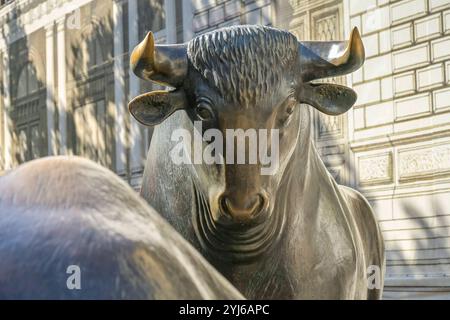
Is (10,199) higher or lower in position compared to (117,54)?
lower

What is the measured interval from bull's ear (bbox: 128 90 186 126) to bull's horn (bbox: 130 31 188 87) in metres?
0.04

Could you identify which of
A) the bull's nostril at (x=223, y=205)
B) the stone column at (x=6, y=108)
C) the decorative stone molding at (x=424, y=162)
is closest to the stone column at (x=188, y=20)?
the decorative stone molding at (x=424, y=162)

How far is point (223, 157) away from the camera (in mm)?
2271

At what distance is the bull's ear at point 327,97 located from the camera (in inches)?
104

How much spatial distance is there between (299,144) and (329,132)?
9.12m

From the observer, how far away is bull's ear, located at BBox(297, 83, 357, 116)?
2637 mm

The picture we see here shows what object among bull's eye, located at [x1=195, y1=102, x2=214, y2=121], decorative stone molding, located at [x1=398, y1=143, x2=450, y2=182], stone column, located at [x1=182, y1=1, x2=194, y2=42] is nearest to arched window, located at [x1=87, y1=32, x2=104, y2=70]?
stone column, located at [x1=182, y1=1, x2=194, y2=42]

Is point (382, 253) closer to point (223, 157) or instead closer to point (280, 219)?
point (280, 219)

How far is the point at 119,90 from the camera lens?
19.1 m

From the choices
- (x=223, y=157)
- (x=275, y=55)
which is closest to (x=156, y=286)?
(x=223, y=157)

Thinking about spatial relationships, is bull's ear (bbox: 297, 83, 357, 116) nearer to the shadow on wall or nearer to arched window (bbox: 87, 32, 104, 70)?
arched window (bbox: 87, 32, 104, 70)

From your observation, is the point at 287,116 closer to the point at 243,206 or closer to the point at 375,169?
the point at 243,206
